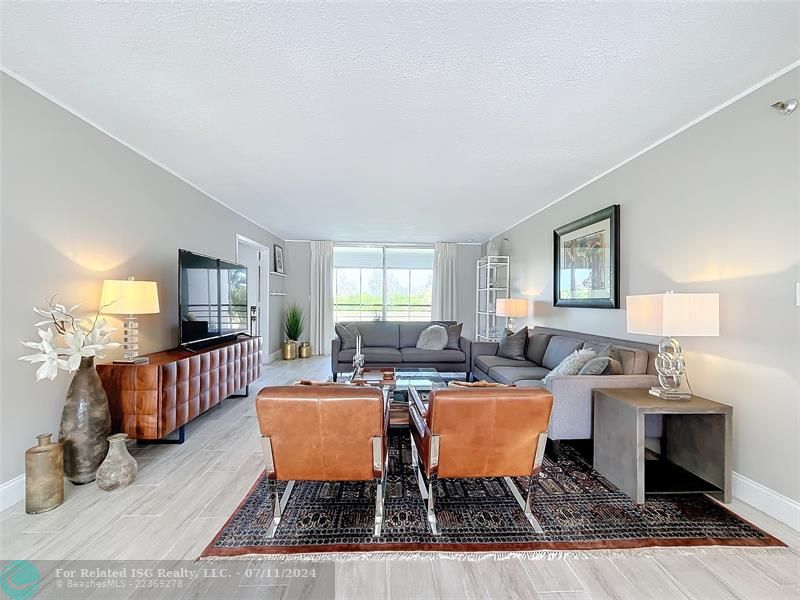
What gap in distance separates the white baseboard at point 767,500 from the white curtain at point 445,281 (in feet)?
19.3

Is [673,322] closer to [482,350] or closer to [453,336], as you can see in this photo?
[482,350]

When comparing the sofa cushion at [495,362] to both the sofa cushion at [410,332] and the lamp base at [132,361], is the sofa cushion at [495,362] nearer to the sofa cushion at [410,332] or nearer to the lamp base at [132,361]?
the sofa cushion at [410,332]

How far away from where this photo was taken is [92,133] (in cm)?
262

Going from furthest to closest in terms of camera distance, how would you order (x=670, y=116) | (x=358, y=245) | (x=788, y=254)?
(x=358, y=245), (x=670, y=116), (x=788, y=254)

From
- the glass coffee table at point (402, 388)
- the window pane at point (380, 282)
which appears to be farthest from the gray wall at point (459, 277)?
the glass coffee table at point (402, 388)

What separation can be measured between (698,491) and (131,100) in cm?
412

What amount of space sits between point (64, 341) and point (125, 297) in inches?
16.8

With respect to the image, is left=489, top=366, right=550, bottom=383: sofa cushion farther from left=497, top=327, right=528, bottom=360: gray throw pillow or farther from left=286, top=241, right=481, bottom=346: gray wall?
left=286, top=241, right=481, bottom=346: gray wall

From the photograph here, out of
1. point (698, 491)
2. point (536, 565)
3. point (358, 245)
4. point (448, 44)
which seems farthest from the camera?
point (358, 245)

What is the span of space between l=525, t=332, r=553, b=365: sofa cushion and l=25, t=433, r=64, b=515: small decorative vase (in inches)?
167

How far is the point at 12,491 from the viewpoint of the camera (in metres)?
2.08

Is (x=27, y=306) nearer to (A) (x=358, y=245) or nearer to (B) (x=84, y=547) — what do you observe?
(B) (x=84, y=547)

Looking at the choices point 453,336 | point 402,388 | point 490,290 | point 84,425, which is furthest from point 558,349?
point 84,425

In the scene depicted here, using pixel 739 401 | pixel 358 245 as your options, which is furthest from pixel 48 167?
pixel 358 245
